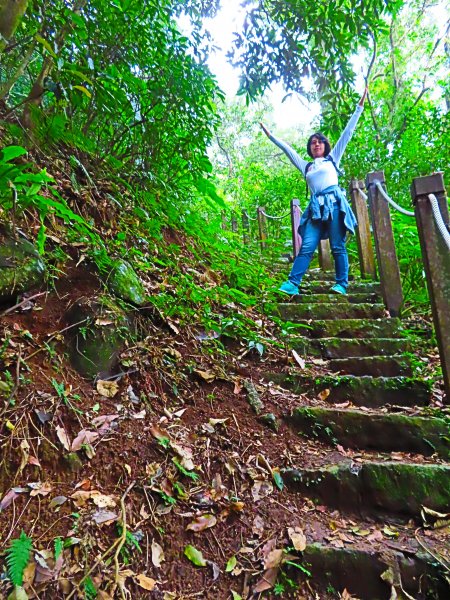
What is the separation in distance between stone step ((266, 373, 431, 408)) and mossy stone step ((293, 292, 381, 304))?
141 centimetres

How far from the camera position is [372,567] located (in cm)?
163

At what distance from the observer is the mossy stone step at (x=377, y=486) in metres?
1.89

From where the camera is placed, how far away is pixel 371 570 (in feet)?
5.34

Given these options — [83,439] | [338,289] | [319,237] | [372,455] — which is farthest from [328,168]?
[83,439]

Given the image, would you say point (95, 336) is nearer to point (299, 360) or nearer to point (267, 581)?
point (267, 581)

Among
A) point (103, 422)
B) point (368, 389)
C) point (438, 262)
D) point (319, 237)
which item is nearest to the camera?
point (103, 422)

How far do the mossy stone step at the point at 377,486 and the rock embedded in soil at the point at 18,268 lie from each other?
66.8 inches

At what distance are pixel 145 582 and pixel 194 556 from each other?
232 mm

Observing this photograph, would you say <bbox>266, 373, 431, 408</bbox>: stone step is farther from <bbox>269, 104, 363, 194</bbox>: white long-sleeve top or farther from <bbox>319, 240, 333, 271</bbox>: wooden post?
<bbox>319, 240, 333, 271</bbox>: wooden post

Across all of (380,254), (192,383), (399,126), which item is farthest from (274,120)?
(192,383)

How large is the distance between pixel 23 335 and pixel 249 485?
138 cm

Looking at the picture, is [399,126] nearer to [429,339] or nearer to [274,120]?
[429,339]

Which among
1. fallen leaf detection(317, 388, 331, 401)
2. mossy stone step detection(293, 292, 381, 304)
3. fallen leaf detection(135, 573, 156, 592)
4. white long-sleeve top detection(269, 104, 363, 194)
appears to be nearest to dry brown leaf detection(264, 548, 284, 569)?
fallen leaf detection(135, 573, 156, 592)

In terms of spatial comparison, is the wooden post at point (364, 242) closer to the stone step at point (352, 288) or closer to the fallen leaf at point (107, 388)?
the stone step at point (352, 288)
